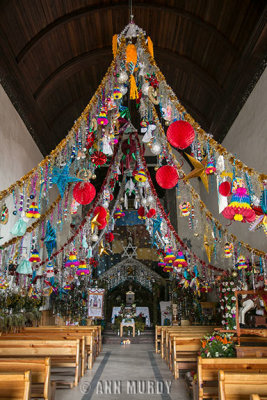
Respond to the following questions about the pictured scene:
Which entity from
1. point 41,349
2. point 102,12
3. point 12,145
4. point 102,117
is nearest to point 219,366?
point 41,349

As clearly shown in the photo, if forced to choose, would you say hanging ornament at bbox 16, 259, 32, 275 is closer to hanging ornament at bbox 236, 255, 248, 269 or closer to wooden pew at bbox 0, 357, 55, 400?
wooden pew at bbox 0, 357, 55, 400

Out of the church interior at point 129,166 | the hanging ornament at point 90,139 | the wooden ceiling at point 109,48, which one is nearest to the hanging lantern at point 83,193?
the church interior at point 129,166

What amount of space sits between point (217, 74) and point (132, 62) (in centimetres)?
522

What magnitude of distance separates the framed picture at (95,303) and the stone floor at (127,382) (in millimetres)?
6301

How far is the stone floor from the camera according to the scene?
520 cm

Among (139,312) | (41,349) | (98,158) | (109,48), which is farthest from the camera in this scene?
(139,312)

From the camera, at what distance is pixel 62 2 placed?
7.73 m

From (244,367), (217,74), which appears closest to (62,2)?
(217,74)

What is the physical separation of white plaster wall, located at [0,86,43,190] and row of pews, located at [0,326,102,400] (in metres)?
3.97

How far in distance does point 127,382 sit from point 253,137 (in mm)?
6235

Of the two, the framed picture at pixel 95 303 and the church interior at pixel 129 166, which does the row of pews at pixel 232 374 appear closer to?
the church interior at pixel 129 166

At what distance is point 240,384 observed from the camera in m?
2.89

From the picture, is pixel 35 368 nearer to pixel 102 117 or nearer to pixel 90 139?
pixel 102 117

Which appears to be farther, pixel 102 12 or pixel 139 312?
pixel 139 312
